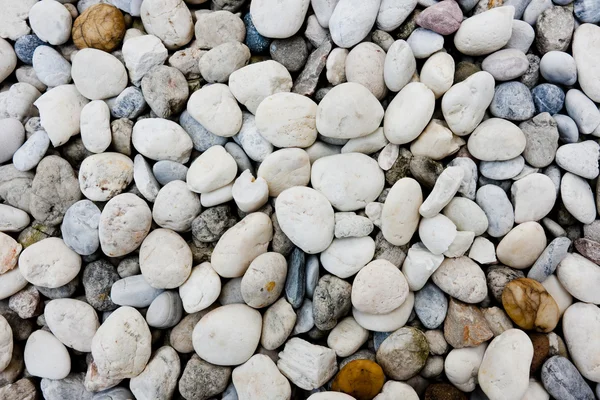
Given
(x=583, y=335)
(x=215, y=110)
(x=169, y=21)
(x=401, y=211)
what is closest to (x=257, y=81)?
(x=215, y=110)

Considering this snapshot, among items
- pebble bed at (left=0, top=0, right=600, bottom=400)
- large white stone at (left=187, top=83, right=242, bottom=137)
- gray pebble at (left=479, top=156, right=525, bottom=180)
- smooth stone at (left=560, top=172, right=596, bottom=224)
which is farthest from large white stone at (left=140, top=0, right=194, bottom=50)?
smooth stone at (left=560, top=172, right=596, bottom=224)

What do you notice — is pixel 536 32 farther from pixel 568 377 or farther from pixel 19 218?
pixel 19 218

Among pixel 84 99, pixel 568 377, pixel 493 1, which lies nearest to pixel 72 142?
pixel 84 99

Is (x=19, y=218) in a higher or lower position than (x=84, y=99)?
lower

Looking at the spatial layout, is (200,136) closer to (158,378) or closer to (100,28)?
(100,28)

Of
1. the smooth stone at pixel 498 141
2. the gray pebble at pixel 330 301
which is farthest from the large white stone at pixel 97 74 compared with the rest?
the smooth stone at pixel 498 141

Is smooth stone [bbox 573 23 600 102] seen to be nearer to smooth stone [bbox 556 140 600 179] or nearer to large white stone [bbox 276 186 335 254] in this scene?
smooth stone [bbox 556 140 600 179]

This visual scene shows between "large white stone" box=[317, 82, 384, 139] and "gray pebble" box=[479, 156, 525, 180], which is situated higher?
"large white stone" box=[317, 82, 384, 139]
